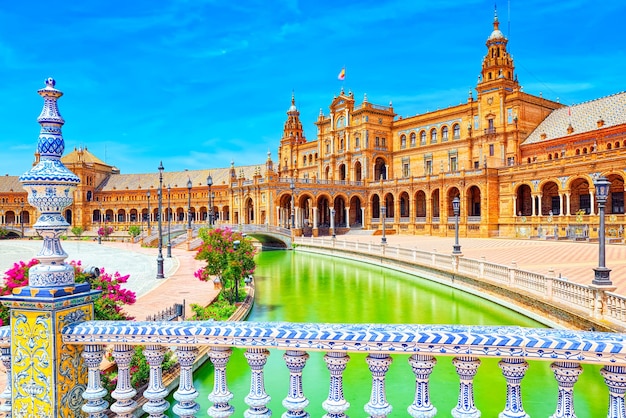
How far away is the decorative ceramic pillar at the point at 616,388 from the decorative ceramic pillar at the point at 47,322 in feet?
12.0

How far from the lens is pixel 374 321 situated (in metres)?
14.7

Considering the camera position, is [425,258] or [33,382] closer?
[33,382]

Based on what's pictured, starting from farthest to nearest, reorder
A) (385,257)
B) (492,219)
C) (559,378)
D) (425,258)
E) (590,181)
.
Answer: (492,219) < (590,181) < (385,257) < (425,258) < (559,378)

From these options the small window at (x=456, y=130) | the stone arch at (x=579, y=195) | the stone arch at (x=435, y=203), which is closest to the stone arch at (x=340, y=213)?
the stone arch at (x=435, y=203)

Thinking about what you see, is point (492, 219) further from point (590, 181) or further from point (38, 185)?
point (38, 185)

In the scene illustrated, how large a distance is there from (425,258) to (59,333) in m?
22.9

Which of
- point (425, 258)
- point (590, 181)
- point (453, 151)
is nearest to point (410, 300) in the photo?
point (425, 258)

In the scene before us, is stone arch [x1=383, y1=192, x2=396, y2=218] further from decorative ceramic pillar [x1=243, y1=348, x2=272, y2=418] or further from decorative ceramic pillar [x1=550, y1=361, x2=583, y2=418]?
decorative ceramic pillar [x1=550, y1=361, x2=583, y2=418]

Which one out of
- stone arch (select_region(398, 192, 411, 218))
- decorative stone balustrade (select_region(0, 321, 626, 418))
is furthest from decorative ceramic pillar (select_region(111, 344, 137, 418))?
stone arch (select_region(398, 192, 411, 218))

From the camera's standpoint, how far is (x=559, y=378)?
8.97ft

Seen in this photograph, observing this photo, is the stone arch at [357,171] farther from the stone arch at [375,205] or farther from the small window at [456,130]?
the small window at [456,130]

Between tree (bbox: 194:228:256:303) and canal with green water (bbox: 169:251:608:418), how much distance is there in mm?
1599

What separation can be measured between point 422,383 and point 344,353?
1.78ft

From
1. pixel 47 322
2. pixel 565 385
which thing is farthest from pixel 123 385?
pixel 565 385
